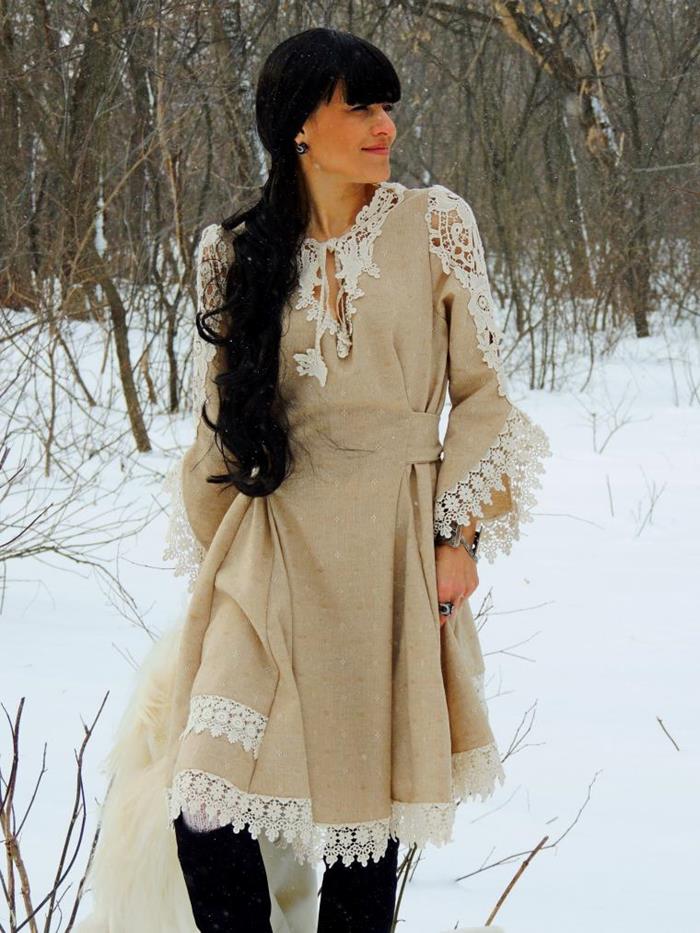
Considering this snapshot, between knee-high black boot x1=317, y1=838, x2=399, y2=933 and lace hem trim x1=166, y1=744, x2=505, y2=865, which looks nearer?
lace hem trim x1=166, y1=744, x2=505, y2=865

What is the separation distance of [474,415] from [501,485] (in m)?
0.12

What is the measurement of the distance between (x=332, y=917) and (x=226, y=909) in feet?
0.73

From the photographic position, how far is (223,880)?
66.9 inches

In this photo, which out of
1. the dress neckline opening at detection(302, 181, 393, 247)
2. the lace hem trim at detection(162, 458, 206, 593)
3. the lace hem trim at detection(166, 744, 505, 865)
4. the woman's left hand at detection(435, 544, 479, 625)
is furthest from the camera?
the lace hem trim at detection(162, 458, 206, 593)

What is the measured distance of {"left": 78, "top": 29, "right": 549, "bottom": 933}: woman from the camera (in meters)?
1.72

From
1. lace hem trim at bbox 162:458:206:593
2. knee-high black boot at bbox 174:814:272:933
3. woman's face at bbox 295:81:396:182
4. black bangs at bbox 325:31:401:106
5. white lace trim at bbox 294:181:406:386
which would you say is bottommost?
knee-high black boot at bbox 174:814:272:933

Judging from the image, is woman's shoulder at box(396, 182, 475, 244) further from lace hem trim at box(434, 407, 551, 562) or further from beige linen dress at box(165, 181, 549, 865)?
lace hem trim at box(434, 407, 551, 562)

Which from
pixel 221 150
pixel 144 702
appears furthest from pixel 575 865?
pixel 221 150

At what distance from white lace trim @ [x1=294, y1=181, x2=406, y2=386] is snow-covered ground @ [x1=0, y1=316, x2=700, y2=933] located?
42.1 inches

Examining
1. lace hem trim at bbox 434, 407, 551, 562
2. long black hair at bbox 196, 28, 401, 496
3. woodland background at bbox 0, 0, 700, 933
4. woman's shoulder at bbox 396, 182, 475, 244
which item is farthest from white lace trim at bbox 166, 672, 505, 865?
woodland background at bbox 0, 0, 700, 933

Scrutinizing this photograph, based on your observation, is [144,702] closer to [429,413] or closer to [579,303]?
[429,413]

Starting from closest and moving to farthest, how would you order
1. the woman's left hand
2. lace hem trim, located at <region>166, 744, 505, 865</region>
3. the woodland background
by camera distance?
lace hem trim, located at <region>166, 744, 505, 865</region> → the woman's left hand → the woodland background

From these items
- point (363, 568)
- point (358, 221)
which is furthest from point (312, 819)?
point (358, 221)

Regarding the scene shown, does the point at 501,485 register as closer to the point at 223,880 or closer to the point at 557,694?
the point at 223,880
